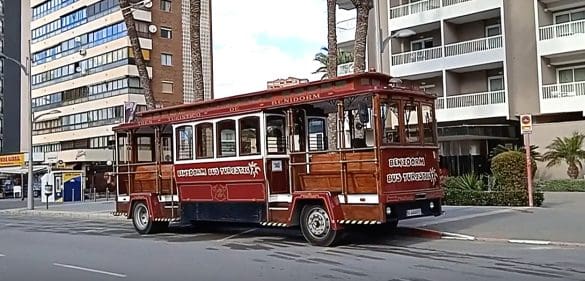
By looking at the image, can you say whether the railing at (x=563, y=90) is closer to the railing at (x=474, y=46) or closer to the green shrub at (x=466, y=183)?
the railing at (x=474, y=46)

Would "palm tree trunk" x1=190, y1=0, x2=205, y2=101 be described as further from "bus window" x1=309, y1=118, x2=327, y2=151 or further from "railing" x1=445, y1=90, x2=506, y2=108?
"railing" x1=445, y1=90, x2=506, y2=108

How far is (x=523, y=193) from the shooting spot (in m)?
20.5

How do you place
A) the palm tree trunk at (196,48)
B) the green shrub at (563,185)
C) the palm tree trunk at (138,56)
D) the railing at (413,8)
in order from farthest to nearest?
the railing at (413,8), the green shrub at (563,185), the palm tree trunk at (138,56), the palm tree trunk at (196,48)

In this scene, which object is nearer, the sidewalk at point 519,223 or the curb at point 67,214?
the sidewalk at point 519,223

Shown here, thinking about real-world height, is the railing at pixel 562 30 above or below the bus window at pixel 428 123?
above

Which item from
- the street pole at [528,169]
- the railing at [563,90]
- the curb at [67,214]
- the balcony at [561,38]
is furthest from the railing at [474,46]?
the curb at [67,214]

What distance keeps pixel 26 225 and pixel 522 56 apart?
25.6 m

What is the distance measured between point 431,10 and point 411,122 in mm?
26526

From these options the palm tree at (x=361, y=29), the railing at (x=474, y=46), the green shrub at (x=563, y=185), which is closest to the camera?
the palm tree at (x=361, y=29)

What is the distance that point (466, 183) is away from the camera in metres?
22.8

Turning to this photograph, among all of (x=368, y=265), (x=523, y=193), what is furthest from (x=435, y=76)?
(x=368, y=265)

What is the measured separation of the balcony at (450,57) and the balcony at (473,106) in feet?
5.61

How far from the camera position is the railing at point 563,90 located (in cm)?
3369

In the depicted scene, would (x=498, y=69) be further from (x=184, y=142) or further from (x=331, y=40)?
(x=184, y=142)
